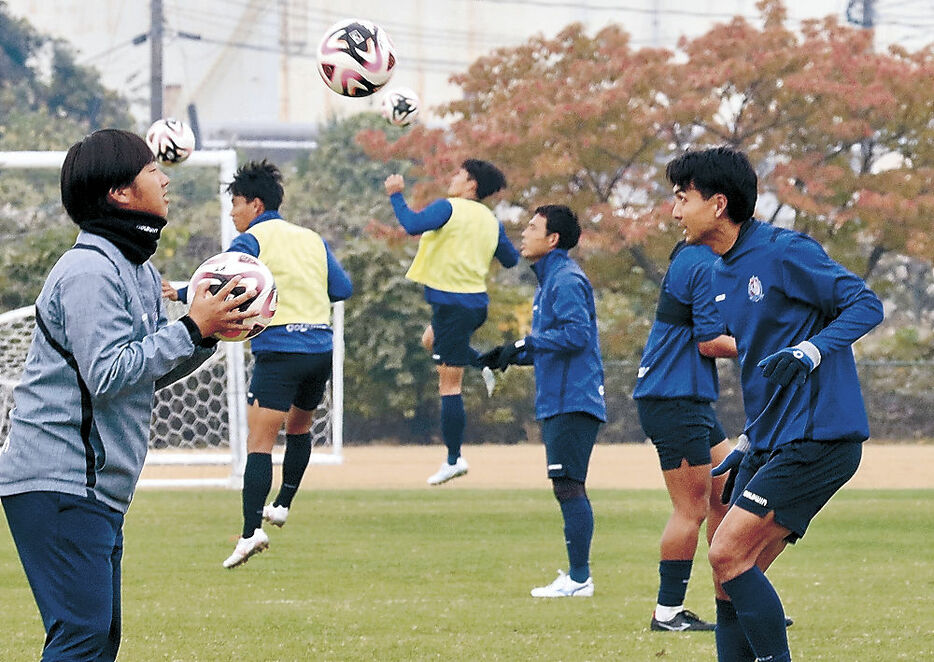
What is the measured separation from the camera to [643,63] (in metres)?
25.0

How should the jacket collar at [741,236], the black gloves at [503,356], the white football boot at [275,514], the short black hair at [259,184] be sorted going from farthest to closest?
the white football boot at [275,514], the short black hair at [259,184], the black gloves at [503,356], the jacket collar at [741,236]

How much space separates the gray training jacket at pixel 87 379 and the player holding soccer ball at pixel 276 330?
16.1ft

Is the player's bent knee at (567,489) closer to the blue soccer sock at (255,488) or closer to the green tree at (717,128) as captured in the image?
the blue soccer sock at (255,488)

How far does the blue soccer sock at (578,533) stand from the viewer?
832cm

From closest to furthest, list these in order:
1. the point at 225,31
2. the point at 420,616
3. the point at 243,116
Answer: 1. the point at 420,616
2. the point at 225,31
3. the point at 243,116

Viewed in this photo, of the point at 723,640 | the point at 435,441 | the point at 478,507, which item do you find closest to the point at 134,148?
the point at 723,640

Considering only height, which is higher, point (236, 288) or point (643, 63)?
point (643, 63)

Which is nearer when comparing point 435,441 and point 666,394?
point 666,394

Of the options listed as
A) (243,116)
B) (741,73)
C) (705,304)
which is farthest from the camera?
(243,116)

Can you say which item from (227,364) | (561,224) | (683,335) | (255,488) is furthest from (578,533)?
(227,364)

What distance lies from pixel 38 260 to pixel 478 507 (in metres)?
10.6

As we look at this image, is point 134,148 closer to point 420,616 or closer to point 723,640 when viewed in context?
point 723,640

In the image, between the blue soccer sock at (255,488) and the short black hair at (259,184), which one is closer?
the blue soccer sock at (255,488)

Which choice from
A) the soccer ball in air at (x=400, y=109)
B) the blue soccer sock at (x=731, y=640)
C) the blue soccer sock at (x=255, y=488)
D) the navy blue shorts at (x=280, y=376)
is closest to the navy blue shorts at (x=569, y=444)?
the navy blue shorts at (x=280, y=376)
